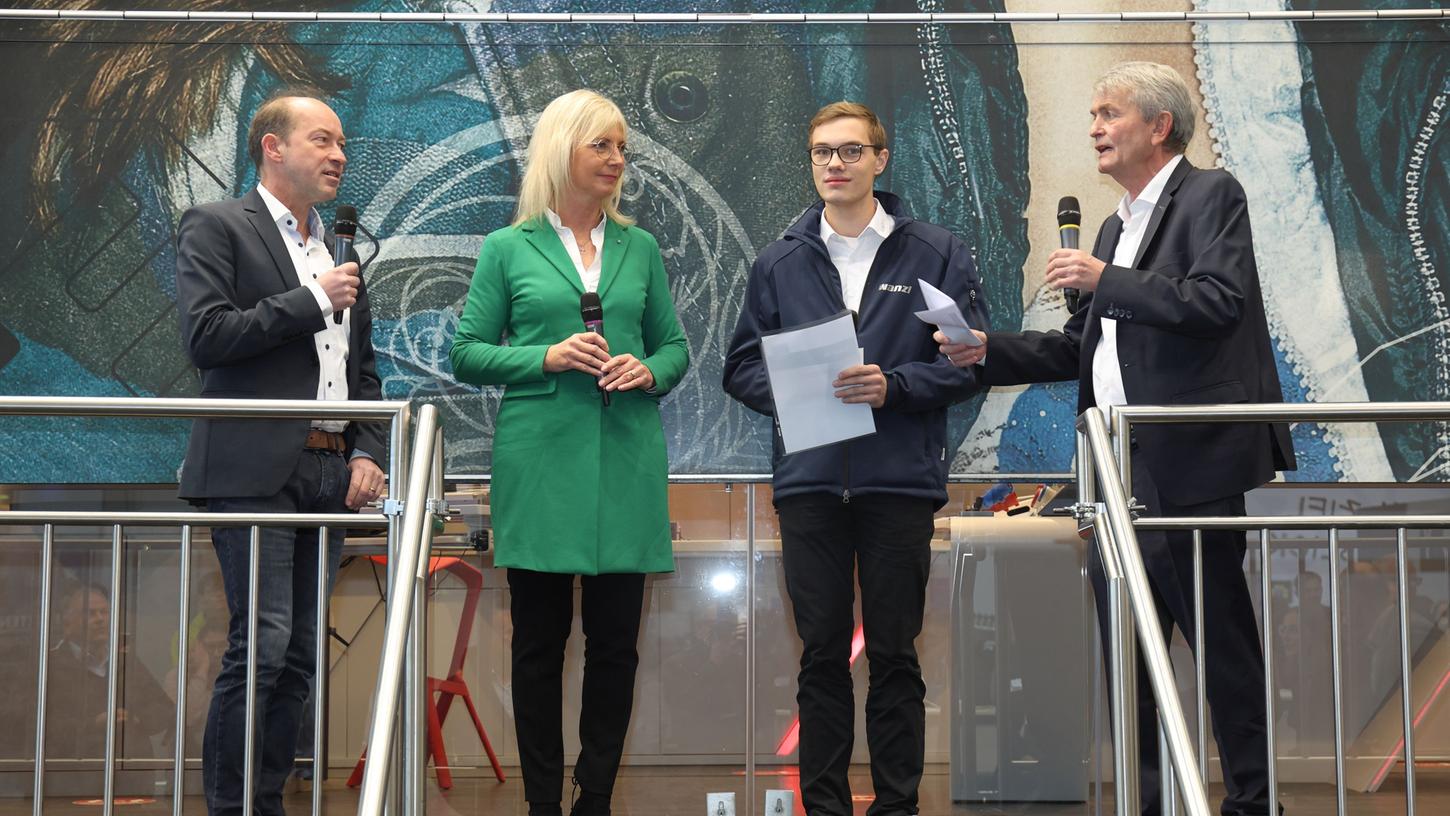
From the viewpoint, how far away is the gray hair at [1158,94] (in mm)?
3756

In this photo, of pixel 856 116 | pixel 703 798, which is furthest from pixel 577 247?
pixel 703 798

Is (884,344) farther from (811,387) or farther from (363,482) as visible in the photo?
(363,482)

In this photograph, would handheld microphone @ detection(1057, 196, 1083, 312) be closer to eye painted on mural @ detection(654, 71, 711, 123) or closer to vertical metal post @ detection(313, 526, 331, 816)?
eye painted on mural @ detection(654, 71, 711, 123)

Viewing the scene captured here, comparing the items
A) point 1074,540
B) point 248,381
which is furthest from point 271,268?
point 1074,540

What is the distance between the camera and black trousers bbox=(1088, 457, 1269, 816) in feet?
11.0

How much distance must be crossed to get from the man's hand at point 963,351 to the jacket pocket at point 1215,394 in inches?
19.1

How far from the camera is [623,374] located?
3682mm

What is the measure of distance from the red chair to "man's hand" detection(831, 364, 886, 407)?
1622mm

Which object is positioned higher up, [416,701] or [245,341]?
[245,341]

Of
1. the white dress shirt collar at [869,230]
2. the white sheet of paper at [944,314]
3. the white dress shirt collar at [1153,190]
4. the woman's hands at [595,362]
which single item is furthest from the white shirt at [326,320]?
the white dress shirt collar at [1153,190]

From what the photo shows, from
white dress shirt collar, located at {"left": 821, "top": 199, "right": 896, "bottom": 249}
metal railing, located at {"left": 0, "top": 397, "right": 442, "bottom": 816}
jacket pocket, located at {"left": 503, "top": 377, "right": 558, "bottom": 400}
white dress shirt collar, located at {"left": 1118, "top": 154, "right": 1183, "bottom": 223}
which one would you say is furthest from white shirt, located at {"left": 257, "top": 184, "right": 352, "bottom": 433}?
white dress shirt collar, located at {"left": 1118, "top": 154, "right": 1183, "bottom": 223}

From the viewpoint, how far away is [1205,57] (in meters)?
4.95

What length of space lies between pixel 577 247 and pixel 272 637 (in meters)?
1.30

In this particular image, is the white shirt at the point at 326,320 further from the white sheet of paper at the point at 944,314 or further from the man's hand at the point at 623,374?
the white sheet of paper at the point at 944,314
